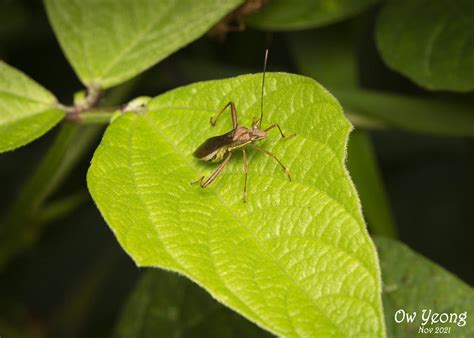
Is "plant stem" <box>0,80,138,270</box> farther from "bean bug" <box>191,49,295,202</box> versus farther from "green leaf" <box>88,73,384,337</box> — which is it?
"bean bug" <box>191,49,295,202</box>

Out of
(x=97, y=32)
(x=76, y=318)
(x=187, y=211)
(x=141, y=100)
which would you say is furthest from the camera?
(x=76, y=318)

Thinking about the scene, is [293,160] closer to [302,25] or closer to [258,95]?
[258,95]

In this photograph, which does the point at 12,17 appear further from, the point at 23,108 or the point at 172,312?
the point at 172,312

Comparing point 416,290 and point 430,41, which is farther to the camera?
point 430,41

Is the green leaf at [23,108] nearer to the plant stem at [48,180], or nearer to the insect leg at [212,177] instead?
the plant stem at [48,180]

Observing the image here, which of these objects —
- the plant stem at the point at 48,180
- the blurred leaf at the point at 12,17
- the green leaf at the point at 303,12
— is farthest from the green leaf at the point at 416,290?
the blurred leaf at the point at 12,17

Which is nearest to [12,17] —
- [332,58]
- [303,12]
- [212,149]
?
[303,12]

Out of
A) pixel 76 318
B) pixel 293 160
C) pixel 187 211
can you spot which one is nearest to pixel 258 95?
pixel 293 160
